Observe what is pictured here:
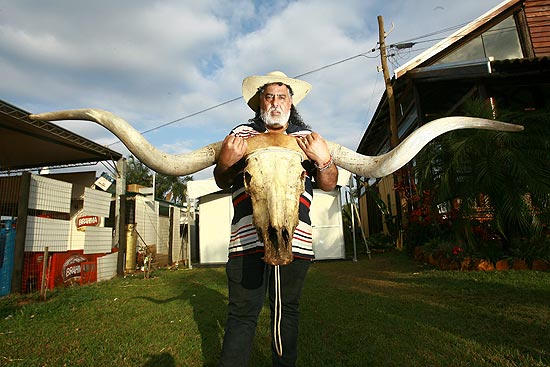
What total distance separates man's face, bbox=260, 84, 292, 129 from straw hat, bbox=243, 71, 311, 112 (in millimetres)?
57

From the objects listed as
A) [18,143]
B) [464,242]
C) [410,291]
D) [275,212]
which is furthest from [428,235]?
[18,143]

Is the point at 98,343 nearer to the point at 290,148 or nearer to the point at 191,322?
the point at 191,322

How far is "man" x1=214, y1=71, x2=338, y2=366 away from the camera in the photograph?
192cm

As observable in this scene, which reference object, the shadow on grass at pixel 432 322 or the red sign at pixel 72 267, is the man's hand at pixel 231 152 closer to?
the shadow on grass at pixel 432 322

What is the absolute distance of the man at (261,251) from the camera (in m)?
1.92

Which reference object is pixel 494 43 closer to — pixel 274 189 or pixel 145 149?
pixel 274 189

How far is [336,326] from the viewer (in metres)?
3.83

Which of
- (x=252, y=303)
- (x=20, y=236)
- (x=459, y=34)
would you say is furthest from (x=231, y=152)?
(x=459, y=34)

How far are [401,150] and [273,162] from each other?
2.73ft

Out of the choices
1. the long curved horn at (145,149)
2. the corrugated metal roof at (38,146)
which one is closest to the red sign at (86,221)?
the corrugated metal roof at (38,146)

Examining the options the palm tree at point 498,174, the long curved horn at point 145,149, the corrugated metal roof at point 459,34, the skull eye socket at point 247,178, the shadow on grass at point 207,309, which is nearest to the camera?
the skull eye socket at point 247,178

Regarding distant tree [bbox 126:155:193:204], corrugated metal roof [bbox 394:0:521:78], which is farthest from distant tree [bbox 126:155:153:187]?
corrugated metal roof [bbox 394:0:521:78]

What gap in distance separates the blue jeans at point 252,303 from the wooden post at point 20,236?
286 inches

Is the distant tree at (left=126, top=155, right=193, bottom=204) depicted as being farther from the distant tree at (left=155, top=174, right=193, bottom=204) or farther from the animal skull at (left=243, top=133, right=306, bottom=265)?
the animal skull at (left=243, top=133, right=306, bottom=265)
